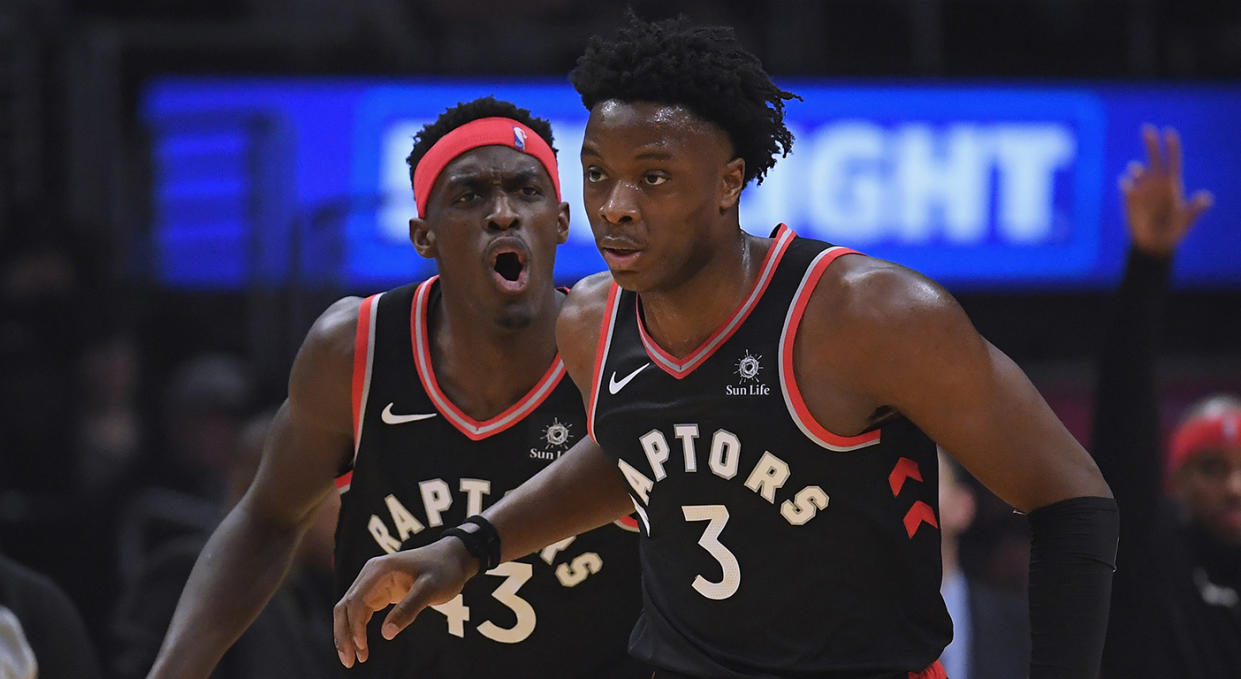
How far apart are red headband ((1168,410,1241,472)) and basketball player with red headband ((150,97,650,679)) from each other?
85.3 inches

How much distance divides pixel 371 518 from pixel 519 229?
81 cm

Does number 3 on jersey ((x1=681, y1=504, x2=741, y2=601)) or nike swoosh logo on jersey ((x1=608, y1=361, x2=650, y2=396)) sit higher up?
nike swoosh logo on jersey ((x1=608, y1=361, x2=650, y2=396))

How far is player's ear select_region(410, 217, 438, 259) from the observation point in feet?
13.8

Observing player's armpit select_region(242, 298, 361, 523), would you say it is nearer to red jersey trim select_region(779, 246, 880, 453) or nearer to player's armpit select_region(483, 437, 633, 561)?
player's armpit select_region(483, 437, 633, 561)

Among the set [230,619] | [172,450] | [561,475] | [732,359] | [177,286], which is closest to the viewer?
[732,359]

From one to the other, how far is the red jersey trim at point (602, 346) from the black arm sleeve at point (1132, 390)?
1.32m

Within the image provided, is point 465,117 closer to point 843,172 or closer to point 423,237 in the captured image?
point 423,237

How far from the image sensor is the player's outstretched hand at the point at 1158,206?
4141mm

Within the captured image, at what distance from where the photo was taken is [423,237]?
13.8 feet

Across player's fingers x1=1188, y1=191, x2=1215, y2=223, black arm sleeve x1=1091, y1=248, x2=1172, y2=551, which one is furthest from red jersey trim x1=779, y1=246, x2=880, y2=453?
player's fingers x1=1188, y1=191, x2=1215, y2=223

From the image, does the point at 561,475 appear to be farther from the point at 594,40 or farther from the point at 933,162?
the point at 933,162

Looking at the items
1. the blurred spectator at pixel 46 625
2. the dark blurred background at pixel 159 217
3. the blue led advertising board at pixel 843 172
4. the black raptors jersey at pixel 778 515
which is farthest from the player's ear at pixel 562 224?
the blue led advertising board at pixel 843 172

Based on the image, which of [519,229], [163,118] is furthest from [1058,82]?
[519,229]

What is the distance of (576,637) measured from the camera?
13.2 ft
